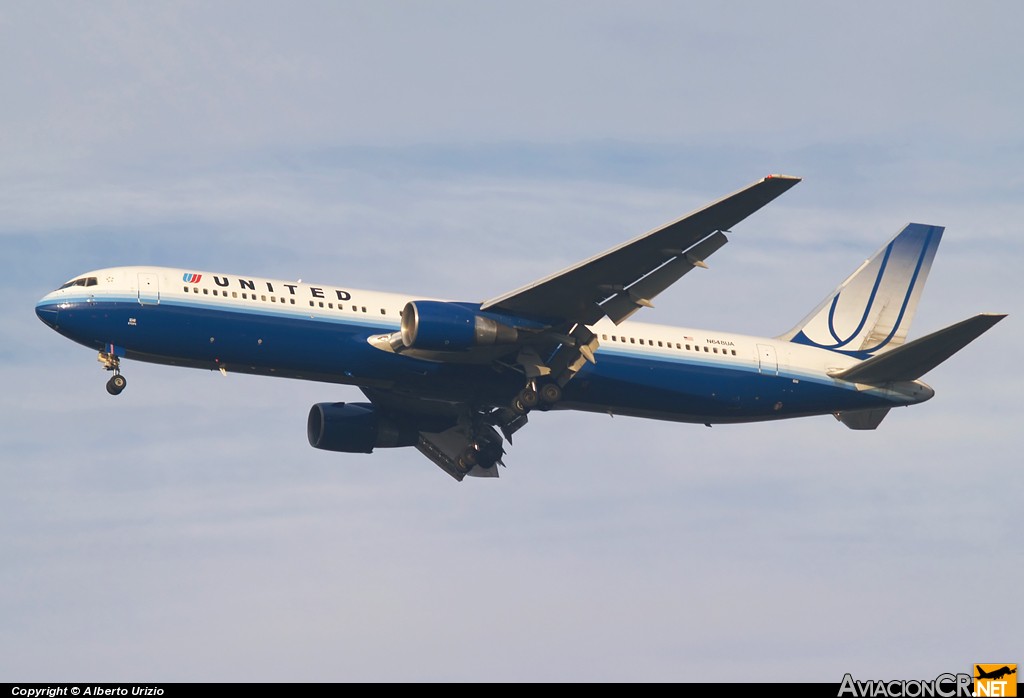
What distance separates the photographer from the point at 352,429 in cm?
6294

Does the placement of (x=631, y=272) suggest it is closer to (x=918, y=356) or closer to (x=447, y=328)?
(x=447, y=328)

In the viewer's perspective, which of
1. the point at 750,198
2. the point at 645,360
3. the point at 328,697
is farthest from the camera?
the point at 645,360

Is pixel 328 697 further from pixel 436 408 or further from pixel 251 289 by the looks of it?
pixel 436 408

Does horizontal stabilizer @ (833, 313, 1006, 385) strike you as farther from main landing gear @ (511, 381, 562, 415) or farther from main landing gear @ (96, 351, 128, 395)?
main landing gear @ (96, 351, 128, 395)

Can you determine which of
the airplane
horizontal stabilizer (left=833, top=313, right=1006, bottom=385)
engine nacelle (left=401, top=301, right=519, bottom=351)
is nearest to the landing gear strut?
the airplane

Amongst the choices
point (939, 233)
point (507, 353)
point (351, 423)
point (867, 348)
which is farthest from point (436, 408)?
point (939, 233)

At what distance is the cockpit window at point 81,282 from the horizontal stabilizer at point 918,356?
26.8 m

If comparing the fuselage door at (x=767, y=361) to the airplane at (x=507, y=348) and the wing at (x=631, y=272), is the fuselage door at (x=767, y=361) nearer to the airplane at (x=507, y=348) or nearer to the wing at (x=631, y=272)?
the airplane at (x=507, y=348)

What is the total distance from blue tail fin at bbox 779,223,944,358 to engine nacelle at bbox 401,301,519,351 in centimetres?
1443

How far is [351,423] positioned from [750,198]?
2114 centimetres

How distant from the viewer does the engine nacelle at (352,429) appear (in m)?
62.9

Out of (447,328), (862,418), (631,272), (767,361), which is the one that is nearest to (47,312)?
(447,328)

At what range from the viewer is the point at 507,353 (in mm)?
55688

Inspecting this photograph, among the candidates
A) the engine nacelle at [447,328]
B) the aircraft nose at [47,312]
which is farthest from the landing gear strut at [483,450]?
the aircraft nose at [47,312]
